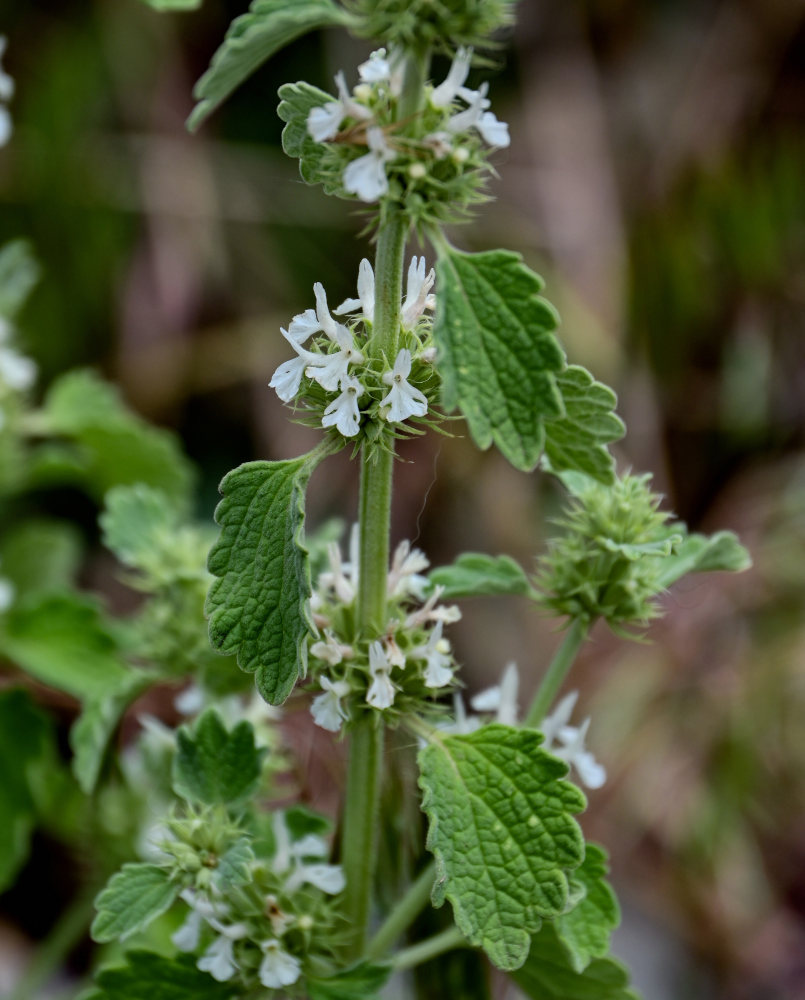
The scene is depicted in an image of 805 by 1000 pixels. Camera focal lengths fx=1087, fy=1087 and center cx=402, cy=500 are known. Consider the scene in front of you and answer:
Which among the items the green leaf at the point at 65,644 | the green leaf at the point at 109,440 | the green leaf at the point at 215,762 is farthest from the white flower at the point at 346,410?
the green leaf at the point at 109,440

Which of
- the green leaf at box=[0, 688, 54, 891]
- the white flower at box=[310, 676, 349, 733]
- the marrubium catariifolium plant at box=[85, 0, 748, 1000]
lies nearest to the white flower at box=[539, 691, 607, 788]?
the marrubium catariifolium plant at box=[85, 0, 748, 1000]

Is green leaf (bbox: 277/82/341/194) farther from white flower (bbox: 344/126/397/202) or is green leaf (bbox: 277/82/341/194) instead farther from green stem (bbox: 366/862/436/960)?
green stem (bbox: 366/862/436/960)

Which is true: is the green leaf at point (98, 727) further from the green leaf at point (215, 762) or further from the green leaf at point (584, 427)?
the green leaf at point (584, 427)

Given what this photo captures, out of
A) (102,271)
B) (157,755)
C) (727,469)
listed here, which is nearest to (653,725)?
(727,469)

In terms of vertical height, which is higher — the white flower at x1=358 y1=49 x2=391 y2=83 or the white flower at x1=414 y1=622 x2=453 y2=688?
the white flower at x1=358 y1=49 x2=391 y2=83

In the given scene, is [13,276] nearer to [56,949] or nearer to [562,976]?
[56,949]

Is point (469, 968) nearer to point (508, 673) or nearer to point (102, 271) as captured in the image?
point (508, 673)
